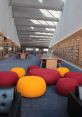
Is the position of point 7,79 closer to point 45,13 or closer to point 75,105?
point 75,105

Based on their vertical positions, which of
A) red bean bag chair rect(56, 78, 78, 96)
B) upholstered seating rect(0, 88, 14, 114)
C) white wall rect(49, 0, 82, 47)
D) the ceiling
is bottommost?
red bean bag chair rect(56, 78, 78, 96)

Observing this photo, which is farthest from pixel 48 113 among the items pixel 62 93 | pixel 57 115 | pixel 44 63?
pixel 44 63

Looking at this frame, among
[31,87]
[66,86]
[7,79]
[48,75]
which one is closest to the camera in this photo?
[31,87]

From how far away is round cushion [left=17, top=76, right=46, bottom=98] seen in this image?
4.00 m

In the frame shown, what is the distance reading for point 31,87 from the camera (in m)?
4.04

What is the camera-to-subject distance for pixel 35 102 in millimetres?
3730

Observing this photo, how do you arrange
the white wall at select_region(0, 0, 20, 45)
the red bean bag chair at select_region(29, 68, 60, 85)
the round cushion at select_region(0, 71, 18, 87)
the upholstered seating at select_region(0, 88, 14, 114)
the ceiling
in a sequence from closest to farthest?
the upholstered seating at select_region(0, 88, 14, 114)
the round cushion at select_region(0, 71, 18, 87)
the red bean bag chair at select_region(29, 68, 60, 85)
the white wall at select_region(0, 0, 20, 45)
the ceiling

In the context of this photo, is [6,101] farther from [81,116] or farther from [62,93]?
[62,93]

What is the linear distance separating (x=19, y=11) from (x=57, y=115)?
17.4 m

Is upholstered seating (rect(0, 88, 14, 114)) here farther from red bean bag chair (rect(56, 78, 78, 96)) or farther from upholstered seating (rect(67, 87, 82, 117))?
red bean bag chair (rect(56, 78, 78, 96))

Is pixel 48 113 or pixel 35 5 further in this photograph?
pixel 35 5

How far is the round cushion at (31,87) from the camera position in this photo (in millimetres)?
4000

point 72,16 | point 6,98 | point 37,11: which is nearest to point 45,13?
point 37,11

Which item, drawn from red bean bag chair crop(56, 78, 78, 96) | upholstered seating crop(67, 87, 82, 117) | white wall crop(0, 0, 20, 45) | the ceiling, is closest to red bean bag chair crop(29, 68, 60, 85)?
red bean bag chair crop(56, 78, 78, 96)
